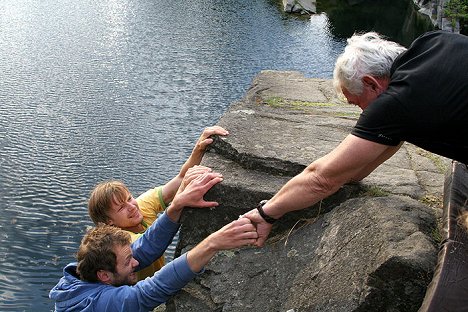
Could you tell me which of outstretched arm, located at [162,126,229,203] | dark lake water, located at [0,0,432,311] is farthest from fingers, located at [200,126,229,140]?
dark lake water, located at [0,0,432,311]

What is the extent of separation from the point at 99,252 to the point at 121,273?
19 cm

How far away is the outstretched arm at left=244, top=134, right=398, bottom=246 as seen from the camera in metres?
2.91

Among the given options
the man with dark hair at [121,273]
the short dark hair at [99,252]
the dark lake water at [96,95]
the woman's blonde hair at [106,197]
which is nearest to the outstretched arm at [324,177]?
the man with dark hair at [121,273]

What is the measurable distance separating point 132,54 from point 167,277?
1276 centimetres

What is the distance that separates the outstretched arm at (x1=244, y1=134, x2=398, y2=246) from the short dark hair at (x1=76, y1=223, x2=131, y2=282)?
709mm

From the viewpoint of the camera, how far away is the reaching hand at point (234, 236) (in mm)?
3293

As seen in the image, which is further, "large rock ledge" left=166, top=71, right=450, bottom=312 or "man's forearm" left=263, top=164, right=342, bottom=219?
"man's forearm" left=263, top=164, right=342, bottom=219

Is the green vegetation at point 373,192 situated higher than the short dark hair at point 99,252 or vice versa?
the green vegetation at point 373,192

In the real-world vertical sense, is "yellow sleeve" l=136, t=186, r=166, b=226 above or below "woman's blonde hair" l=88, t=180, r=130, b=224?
below

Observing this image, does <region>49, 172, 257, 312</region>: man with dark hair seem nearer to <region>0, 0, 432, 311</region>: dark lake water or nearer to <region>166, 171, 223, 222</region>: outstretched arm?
<region>166, 171, 223, 222</region>: outstretched arm

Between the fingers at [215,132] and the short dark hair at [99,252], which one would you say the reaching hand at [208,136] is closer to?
the fingers at [215,132]

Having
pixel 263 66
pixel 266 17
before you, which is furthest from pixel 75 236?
pixel 266 17

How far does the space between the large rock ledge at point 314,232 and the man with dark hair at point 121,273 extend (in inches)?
10.5

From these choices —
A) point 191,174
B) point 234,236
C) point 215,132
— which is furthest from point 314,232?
point 215,132
